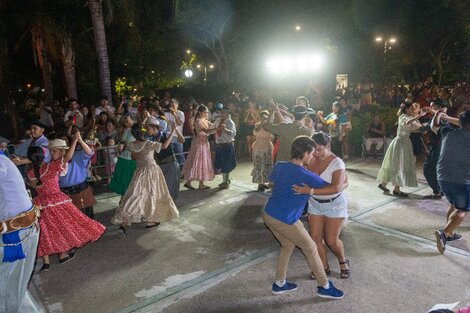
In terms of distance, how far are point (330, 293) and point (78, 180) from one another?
3.66m

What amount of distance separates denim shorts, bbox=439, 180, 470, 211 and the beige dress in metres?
3.88

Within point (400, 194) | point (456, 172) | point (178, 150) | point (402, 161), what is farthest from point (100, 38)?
point (456, 172)

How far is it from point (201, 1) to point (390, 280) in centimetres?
1942

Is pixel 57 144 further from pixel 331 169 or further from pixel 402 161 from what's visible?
pixel 402 161

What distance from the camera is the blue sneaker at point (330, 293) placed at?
387cm

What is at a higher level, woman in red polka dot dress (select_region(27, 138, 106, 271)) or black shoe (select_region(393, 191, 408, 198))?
woman in red polka dot dress (select_region(27, 138, 106, 271))

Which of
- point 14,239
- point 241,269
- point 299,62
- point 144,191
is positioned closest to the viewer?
point 14,239

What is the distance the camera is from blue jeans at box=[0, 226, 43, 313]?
306 centimetres

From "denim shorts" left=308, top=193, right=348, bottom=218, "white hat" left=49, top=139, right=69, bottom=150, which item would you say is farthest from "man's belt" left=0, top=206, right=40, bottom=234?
"denim shorts" left=308, top=193, right=348, bottom=218

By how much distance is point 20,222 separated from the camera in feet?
10.2

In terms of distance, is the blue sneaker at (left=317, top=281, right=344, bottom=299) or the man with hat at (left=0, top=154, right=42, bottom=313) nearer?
the man with hat at (left=0, top=154, right=42, bottom=313)

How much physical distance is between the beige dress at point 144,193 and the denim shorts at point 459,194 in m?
3.88

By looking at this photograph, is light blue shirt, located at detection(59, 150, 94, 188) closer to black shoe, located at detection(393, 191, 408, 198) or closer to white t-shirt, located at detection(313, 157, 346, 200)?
white t-shirt, located at detection(313, 157, 346, 200)

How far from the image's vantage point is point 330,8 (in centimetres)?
1767
